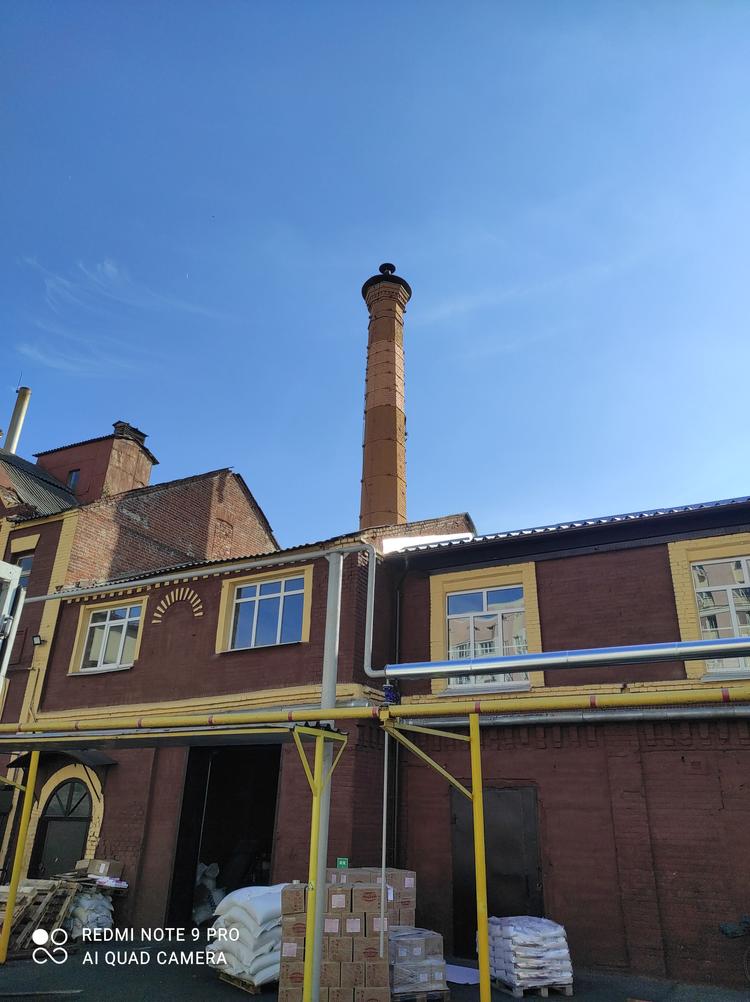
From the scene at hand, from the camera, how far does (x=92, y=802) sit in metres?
13.4

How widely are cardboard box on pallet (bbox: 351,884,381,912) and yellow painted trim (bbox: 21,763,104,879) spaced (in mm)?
7045

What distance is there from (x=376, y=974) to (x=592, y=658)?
426 centimetres

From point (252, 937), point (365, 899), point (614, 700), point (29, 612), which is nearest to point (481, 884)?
point (614, 700)

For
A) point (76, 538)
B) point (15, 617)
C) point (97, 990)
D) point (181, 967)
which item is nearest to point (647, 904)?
point (181, 967)

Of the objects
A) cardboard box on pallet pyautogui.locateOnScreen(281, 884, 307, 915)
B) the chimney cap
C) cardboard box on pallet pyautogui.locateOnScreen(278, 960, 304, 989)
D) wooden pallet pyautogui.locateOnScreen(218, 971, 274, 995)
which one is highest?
the chimney cap

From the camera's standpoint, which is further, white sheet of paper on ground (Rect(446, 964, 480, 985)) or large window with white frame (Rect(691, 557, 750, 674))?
large window with white frame (Rect(691, 557, 750, 674))

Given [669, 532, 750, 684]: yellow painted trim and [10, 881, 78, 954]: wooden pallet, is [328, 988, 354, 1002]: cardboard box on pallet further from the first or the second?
[669, 532, 750, 684]: yellow painted trim

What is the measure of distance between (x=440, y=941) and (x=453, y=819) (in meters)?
2.89

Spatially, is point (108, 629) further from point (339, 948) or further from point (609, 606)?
point (609, 606)

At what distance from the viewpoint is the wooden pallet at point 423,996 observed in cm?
818

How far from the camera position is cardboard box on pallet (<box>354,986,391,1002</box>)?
777 cm

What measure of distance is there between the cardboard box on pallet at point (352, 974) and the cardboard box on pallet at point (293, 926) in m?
0.59

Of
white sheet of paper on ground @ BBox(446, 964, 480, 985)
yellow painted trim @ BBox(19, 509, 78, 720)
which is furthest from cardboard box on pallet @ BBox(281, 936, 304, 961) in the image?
yellow painted trim @ BBox(19, 509, 78, 720)

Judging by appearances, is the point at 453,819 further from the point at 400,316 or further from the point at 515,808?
the point at 400,316
